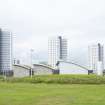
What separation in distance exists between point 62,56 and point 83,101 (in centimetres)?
8839

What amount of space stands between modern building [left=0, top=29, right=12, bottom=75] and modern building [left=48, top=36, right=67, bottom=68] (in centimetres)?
1316

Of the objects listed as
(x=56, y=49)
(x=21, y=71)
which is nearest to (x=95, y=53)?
(x=56, y=49)

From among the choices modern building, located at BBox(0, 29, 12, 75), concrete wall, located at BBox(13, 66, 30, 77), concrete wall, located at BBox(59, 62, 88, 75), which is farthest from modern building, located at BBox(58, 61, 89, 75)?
modern building, located at BBox(0, 29, 12, 75)

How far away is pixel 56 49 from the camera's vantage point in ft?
337

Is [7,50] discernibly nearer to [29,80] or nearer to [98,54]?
[98,54]

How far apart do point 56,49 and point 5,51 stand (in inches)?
692

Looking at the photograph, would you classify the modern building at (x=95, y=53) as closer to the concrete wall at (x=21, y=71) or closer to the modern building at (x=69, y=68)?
the modern building at (x=69, y=68)

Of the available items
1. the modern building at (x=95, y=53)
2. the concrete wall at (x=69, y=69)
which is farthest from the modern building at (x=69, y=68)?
the modern building at (x=95, y=53)

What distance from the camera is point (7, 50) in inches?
3752

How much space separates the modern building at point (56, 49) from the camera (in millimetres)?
100750

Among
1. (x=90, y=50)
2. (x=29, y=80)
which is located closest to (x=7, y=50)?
(x=90, y=50)

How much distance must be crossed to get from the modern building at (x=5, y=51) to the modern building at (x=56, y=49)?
13.2 metres

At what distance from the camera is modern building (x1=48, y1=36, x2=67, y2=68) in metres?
101

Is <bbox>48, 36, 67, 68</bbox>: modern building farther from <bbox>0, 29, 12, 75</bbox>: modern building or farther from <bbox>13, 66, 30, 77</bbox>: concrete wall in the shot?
<bbox>13, 66, 30, 77</bbox>: concrete wall
